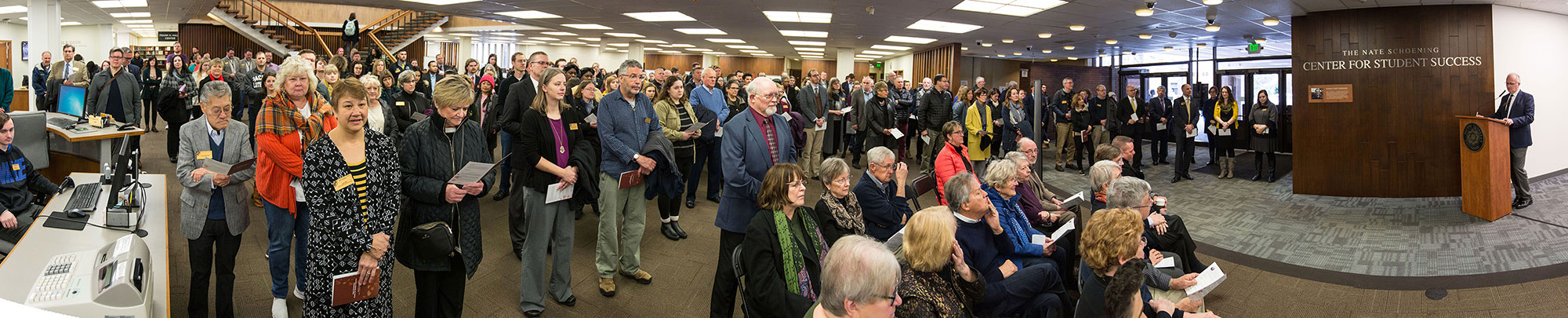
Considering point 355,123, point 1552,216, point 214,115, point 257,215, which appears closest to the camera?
point 355,123

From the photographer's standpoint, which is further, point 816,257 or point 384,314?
point 816,257

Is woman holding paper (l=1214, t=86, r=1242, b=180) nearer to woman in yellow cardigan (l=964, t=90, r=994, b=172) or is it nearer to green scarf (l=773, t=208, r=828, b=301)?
woman in yellow cardigan (l=964, t=90, r=994, b=172)

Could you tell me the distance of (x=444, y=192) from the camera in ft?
9.14

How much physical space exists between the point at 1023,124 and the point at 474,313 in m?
7.14

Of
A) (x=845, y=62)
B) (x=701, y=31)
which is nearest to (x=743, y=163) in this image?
(x=701, y=31)

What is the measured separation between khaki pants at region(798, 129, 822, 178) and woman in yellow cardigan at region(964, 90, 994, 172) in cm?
162

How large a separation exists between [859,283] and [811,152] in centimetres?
636

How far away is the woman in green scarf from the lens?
2643 millimetres

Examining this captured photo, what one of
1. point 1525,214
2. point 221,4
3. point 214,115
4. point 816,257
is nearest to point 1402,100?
point 1525,214

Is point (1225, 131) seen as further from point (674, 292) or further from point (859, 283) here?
point (859, 283)

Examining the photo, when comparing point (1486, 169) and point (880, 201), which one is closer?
point (880, 201)

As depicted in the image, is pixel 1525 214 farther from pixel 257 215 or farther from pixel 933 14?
pixel 257 215

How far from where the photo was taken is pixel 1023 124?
926cm

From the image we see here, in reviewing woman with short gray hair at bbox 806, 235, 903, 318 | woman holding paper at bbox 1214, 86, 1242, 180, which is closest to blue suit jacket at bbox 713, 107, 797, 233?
woman with short gray hair at bbox 806, 235, 903, 318
